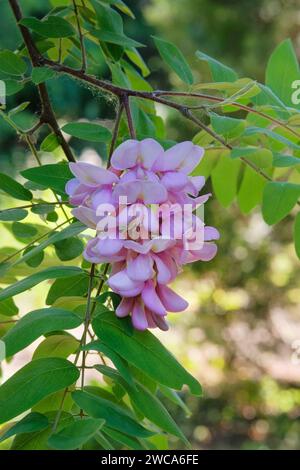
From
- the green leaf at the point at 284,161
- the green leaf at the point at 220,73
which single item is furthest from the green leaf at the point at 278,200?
the green leaf at the point at 220,73

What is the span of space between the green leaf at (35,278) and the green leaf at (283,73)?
296mm

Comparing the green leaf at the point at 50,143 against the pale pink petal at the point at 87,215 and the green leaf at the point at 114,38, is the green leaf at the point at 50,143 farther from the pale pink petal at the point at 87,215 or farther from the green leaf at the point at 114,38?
the pale pink petal at the point at 87,215

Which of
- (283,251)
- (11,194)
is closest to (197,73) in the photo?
(283,251)

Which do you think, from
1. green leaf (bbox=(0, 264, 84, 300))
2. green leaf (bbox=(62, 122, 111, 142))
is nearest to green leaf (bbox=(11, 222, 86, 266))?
green leaf (bbox=(0, 264, 84, 300))

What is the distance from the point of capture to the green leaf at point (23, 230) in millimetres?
645

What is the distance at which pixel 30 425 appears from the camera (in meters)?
0.43

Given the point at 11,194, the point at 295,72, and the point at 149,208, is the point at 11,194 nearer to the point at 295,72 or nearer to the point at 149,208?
the point at 149,208

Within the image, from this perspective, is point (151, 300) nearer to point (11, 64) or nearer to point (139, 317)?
point (139, 317)

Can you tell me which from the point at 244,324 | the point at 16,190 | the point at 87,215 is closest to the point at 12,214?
the point at 16,190

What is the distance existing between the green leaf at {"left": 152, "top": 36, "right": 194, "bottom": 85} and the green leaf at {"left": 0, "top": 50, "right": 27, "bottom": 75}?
0.12 meters

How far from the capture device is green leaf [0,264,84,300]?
0.47 meters

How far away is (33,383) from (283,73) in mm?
411

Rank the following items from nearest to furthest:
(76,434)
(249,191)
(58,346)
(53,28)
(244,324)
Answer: (76,434), (58,346), (53,28), (249,191), (244,324)

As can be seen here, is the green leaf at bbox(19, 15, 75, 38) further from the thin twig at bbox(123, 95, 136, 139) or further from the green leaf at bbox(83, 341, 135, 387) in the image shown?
the green leaf at bbox(83, 341, 135, 387)
